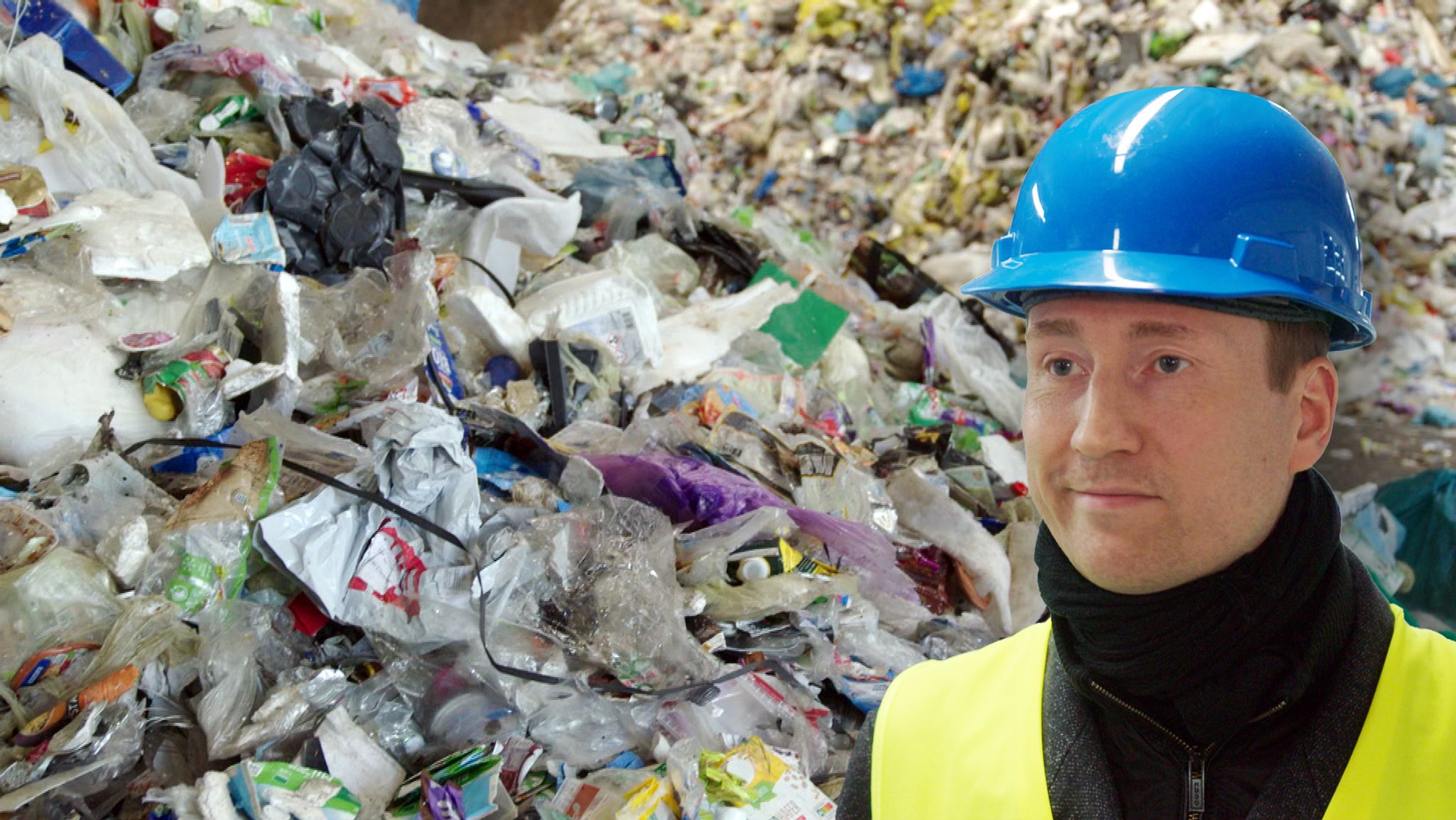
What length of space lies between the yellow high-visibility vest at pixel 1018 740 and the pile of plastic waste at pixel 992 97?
438 centimetres

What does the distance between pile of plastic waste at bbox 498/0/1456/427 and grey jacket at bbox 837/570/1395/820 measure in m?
4.47

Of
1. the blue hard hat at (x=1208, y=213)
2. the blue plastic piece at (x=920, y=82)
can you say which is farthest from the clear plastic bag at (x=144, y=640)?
the blue plastic piece at (x=920, y=82)

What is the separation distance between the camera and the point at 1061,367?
0.94m

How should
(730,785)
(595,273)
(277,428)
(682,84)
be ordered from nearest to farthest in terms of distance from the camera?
(730,785) → (277,428) → (595,273) → (682,84)

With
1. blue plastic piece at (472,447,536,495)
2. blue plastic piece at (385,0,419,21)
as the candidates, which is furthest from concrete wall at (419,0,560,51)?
blue plastic piece at (472,447,536,495)

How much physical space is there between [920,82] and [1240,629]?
20.7 ft

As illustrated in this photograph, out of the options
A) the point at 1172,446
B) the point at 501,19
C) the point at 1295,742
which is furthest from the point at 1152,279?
the point at 501,19

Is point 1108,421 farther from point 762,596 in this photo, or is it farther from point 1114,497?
point 762,596

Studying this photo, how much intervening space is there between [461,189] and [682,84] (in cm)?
416

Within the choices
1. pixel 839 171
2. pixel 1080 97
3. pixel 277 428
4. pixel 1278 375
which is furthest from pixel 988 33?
pixel 1278 375

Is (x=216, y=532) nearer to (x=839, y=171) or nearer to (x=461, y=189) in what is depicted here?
(x=461, y=189)

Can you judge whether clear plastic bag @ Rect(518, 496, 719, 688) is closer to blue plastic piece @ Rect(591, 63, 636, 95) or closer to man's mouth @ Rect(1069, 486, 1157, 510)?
man's mouth @ Rect(1069, 486, 1157, 510)

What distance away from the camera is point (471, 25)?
28.1 feet

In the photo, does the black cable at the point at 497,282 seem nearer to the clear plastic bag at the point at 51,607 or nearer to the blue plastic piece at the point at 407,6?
the clear plastic bag at the point at 51,607
